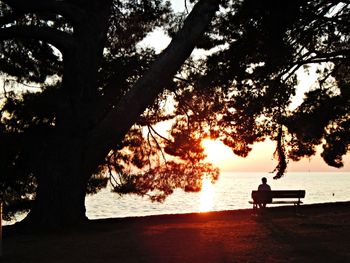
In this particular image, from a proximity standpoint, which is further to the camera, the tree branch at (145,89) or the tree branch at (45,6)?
the tree branch at (145,89)

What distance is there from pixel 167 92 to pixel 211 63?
6.55ft

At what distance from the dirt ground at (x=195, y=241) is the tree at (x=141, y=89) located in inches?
61.1

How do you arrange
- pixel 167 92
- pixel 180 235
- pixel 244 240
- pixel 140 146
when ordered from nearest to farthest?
pixel 244 240 → pixel 180 235 → pixel 167 92 → pixel 140 146

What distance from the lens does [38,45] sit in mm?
14336

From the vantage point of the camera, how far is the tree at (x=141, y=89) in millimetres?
10773

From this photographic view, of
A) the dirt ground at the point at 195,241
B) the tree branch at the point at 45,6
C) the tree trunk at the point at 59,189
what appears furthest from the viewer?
the tree branch at the point at 45,6

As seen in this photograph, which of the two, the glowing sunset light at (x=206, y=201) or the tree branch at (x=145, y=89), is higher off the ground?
the tree branch at (x=145, y=89)

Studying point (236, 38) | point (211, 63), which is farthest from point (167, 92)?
point (236, 38)

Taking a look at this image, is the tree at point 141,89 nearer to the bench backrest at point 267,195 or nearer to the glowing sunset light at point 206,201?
the glowing sunset light at point 206,201

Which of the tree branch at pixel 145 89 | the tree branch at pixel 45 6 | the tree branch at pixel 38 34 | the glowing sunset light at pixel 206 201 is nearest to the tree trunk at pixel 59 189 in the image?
the tree branch at pixel 145 89

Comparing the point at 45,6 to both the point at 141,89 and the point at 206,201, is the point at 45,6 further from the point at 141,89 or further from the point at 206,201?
the point at 206,201

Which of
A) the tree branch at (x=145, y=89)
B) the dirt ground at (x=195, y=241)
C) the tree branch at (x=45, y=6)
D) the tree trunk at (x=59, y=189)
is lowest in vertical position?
the dirt ground at (x=195, y=241)

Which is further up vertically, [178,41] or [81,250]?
[178,41]

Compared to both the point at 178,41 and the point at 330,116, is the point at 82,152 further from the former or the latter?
the point at 330,116
